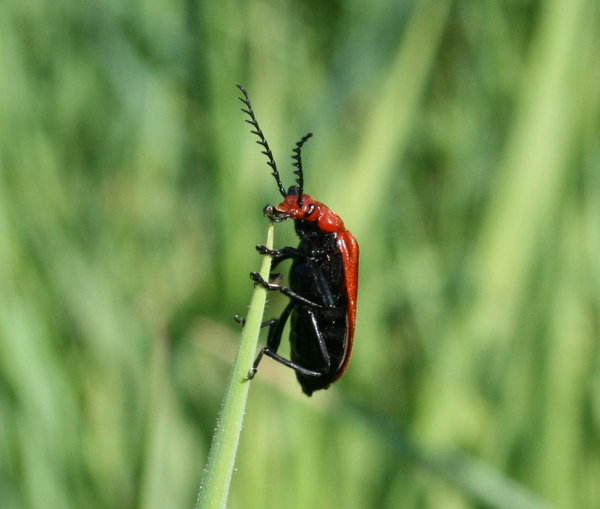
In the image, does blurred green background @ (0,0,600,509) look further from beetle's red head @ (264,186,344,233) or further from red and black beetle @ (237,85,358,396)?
beetle's red head @ (264,186,344,233)

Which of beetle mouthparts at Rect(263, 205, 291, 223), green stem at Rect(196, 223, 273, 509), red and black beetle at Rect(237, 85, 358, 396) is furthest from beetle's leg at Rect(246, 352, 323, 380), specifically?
green stem at Rect(196, 223, 273, 509)

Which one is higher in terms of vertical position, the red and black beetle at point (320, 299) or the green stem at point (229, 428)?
the red and black beetle at point (320, 299)

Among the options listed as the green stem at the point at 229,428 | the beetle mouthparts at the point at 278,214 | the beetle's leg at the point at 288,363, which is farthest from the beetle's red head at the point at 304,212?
the green stem at the point at 229,428

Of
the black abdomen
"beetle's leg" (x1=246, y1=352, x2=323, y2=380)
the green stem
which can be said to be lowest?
the green stem

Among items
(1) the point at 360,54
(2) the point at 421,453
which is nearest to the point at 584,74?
(1) the point at 360,54

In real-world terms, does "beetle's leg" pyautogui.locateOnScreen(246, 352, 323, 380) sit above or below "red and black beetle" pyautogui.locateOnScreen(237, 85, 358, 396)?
below

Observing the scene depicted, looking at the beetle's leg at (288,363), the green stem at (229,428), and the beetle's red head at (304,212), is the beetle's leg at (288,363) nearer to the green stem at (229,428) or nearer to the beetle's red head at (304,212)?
the beetle's red head at (304,212)

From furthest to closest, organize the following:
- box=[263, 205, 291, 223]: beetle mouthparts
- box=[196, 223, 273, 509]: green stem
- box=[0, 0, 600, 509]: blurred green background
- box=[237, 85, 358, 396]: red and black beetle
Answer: box=[0, 0, 600, 509]: blurred green background
box=[237, 85, 358, 396]: red and black beetle
box=[263, 205, 291, 223]: beetle mouthparts
box=[196, 223, 273, 509]: green stem
